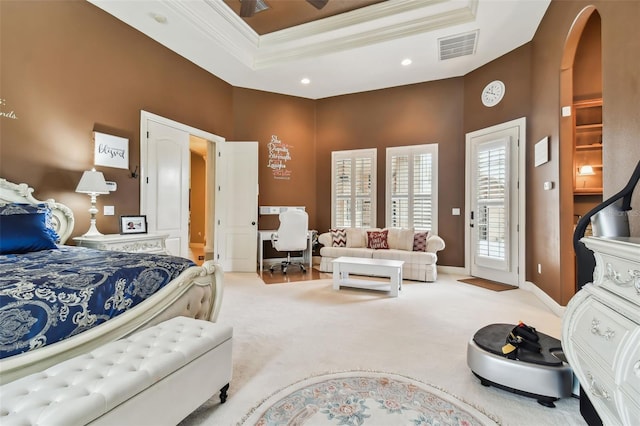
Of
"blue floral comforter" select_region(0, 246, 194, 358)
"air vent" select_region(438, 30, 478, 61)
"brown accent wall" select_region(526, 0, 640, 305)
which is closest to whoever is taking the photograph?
"blue floral comforter" select_region(0, 246, 194, 358)

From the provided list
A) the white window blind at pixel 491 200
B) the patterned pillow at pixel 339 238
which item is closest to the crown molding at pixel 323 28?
the white window blind at pixel 491 200

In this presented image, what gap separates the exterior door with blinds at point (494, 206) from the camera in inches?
180

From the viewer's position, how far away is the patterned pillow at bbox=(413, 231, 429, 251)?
202 inches

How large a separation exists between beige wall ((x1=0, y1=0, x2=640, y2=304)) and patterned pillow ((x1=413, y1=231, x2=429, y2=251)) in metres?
0.55

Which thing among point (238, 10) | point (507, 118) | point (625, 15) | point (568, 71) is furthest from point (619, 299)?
point (238, 10)

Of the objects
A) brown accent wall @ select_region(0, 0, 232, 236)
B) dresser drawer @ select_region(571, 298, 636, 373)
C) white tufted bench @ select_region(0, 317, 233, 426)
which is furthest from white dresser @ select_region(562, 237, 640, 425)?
brown accent wall @ select_region(0, 0, 232, 236)

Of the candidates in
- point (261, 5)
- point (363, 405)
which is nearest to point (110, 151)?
point (261, 5)

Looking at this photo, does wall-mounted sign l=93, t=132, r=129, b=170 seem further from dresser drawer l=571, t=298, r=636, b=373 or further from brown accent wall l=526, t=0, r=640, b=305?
brown accent wall l=526, t=0, r=640, b=305

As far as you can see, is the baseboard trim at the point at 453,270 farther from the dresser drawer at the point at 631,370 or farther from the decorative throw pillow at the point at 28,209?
the decorative throw pillow at the point at 28,209

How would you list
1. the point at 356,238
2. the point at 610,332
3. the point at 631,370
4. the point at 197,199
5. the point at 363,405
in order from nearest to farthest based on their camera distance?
the point at 631,370 < the point at 610,332 < the point at 363,405 < the point at 356,238 < the point at 197,199

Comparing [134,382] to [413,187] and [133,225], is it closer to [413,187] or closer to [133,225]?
[133,225]

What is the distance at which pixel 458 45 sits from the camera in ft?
14.3

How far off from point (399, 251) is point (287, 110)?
359 cm

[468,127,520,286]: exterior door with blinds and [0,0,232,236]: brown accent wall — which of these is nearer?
[0,0,232,236]: brown accent wall
